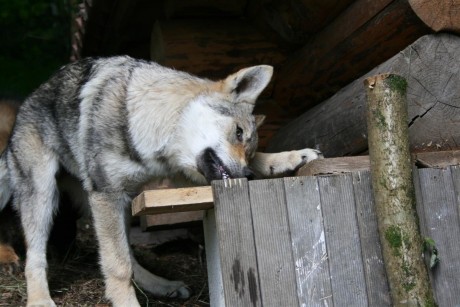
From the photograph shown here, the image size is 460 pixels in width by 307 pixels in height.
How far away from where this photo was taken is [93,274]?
6105mm

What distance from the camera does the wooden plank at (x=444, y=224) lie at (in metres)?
3.85

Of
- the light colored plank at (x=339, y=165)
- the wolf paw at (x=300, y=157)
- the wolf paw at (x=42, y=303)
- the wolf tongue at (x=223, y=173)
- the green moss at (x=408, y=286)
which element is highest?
the wolf paw at (x=300, y=157)

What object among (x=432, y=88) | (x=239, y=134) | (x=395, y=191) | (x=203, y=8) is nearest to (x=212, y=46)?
(x=203, y=8)

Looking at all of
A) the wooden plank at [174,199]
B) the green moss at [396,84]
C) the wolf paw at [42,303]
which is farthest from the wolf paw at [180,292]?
the green moss at [396,84]

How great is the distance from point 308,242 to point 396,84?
956 mm

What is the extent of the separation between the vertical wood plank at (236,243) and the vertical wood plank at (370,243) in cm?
58

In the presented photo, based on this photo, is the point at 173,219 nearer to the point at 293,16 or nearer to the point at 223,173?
the point at 223,173

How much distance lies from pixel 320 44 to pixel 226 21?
110 centimetres

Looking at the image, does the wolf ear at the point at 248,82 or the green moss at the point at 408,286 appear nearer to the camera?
the green moss at the point at 408,286

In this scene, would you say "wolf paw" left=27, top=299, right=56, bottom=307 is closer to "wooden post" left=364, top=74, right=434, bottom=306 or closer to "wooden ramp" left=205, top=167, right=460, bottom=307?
"wooden ramp" left=205, top=167, right=460, bottom=307

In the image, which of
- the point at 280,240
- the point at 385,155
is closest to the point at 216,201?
the point at 280,240

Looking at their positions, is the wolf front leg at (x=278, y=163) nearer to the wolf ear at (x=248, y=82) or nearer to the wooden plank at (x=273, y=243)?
the wolf ear at (x=248, y=82)

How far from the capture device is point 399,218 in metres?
3.70

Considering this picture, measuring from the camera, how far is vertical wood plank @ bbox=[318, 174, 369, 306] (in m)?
3.75
